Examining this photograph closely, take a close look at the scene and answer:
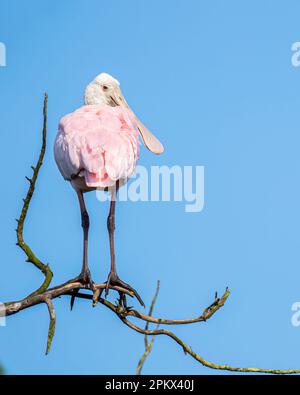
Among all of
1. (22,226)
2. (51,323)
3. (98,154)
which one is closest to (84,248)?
(98,154)

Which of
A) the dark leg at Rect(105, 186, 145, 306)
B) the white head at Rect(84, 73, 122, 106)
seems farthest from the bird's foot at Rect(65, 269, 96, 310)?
the white head at Rect(84, 73, 122, 106)

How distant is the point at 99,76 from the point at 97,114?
62.8 inches

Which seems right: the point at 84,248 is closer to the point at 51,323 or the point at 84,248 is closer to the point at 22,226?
the point at 22,226

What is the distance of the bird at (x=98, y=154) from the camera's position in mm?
9875

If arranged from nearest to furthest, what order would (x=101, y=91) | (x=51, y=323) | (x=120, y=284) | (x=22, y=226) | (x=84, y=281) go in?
(x=51, y=323) → (x=22, y=226) → (x=84, y=281) → (x=120, y=284) → (x=101, y=91)

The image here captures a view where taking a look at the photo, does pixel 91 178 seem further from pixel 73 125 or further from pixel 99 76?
pixel 99 76

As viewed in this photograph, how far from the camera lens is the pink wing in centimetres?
A: 988

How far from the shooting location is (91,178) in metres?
9.90

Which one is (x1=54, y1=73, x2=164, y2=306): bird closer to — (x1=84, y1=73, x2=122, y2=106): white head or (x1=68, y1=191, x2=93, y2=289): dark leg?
(x1=68, y1=191, x2=93, y2=289): dark leg

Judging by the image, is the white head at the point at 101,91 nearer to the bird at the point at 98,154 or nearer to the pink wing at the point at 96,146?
the bird at the point at 98,154

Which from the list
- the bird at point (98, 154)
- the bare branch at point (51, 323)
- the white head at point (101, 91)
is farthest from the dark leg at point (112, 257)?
the white head at point (101, 91)

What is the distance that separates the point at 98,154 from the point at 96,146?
0.09 meters

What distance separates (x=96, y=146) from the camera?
9.91m
